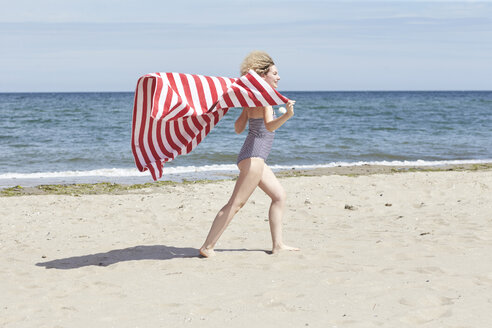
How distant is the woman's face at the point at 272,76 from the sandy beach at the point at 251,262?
169 cm

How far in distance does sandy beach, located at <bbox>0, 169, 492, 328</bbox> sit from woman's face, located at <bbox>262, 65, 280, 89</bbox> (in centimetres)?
169

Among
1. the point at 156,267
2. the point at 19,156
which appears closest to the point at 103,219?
the point at 156,267

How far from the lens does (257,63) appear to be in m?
5.13

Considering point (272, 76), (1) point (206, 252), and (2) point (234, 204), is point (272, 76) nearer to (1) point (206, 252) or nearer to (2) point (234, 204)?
(2) point (234, 204)

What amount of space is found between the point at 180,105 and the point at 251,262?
5.51ft

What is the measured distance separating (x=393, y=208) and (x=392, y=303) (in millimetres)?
4714

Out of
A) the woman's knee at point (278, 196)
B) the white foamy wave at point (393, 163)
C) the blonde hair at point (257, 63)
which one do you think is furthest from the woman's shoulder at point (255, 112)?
the white foamy wave at point (393, 163)

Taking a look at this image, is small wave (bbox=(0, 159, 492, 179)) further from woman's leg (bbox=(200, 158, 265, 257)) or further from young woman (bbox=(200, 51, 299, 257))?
young woman (bbox=(200, 51, 299, 257))

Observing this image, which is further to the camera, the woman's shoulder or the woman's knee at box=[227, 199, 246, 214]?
the woman's knee at box=[227, 199, 246, 214]

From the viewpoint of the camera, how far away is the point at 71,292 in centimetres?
463

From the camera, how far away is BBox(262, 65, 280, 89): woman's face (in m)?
5.14

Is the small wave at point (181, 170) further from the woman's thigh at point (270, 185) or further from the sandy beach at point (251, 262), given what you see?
the woman's thigh at point (270, 185)

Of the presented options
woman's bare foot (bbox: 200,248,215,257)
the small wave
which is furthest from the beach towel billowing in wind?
the small wave

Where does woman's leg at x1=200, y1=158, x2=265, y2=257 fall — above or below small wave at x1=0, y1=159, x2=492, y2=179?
above
